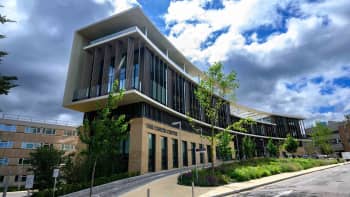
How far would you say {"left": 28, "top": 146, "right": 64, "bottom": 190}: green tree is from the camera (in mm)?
19797

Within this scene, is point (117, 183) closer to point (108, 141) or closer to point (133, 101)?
point (108, 141)

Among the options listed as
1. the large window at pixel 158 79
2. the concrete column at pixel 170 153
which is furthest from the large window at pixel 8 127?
the concrete column at pixel 170 153

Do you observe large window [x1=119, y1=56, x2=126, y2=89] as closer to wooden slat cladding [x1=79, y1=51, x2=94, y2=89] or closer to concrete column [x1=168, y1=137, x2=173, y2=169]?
wooden slat cladding [x1=79, y1=51, x2=94, y2=89]

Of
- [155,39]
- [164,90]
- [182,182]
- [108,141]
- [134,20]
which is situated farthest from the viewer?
[155,39]

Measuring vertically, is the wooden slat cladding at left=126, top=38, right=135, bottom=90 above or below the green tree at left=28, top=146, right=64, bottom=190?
above

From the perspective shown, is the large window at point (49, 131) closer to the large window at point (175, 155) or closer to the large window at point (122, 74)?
the large window at point (122, 74)

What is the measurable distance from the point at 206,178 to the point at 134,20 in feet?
75.1

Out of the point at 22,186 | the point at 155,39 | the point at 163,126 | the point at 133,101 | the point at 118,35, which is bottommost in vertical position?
the point at 22,186

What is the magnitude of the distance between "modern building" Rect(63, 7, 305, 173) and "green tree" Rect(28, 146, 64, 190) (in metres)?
7.19

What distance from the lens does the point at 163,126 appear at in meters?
28.8

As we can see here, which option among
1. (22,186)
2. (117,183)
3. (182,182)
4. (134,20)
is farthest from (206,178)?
(22,186)

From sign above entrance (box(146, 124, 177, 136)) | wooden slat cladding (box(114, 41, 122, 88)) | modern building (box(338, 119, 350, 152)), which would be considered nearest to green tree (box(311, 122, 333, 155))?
modern building (box(338, 119, 350, 152))

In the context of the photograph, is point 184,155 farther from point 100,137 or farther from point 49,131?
point 49,131

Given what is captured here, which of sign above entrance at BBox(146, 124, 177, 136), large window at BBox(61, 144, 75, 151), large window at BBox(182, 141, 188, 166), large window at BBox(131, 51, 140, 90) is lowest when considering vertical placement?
large window at BBox(182, 141, 188, 166)
